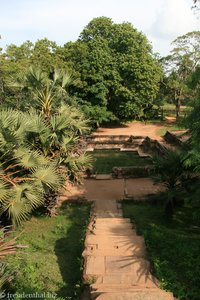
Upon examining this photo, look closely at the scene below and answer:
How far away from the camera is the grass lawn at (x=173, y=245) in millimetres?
6102

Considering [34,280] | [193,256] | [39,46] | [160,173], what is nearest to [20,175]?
[34,280]

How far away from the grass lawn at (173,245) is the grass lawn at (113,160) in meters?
5.05

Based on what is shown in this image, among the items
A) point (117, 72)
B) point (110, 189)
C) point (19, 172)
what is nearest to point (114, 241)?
point (19, 172)

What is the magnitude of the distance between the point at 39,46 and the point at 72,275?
1870 cm

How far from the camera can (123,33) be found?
87.1ft

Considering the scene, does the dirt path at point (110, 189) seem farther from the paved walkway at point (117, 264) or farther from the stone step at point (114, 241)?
the stone step at point (114, 241)

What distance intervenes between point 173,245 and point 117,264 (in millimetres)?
2137

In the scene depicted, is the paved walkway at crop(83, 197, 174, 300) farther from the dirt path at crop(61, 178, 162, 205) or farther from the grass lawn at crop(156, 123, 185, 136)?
the grass lawn at crop(156, 123, 185, 136)

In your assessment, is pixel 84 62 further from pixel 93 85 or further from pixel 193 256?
pixel 193 256

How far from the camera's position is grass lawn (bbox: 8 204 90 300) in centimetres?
624

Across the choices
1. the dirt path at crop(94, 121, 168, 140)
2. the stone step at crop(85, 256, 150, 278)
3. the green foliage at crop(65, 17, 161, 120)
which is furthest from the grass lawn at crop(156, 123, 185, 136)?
the stone step at crop(85, 256, 150, 278)

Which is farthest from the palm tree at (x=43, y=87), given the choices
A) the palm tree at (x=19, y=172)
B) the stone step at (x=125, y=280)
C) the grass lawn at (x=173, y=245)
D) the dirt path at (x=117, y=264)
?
the stone step at (x=125, y=280)

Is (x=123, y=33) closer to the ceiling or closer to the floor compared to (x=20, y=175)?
closer to the ceiling

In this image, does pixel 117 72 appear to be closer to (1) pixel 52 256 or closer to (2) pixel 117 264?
(1) pixel 52 256
